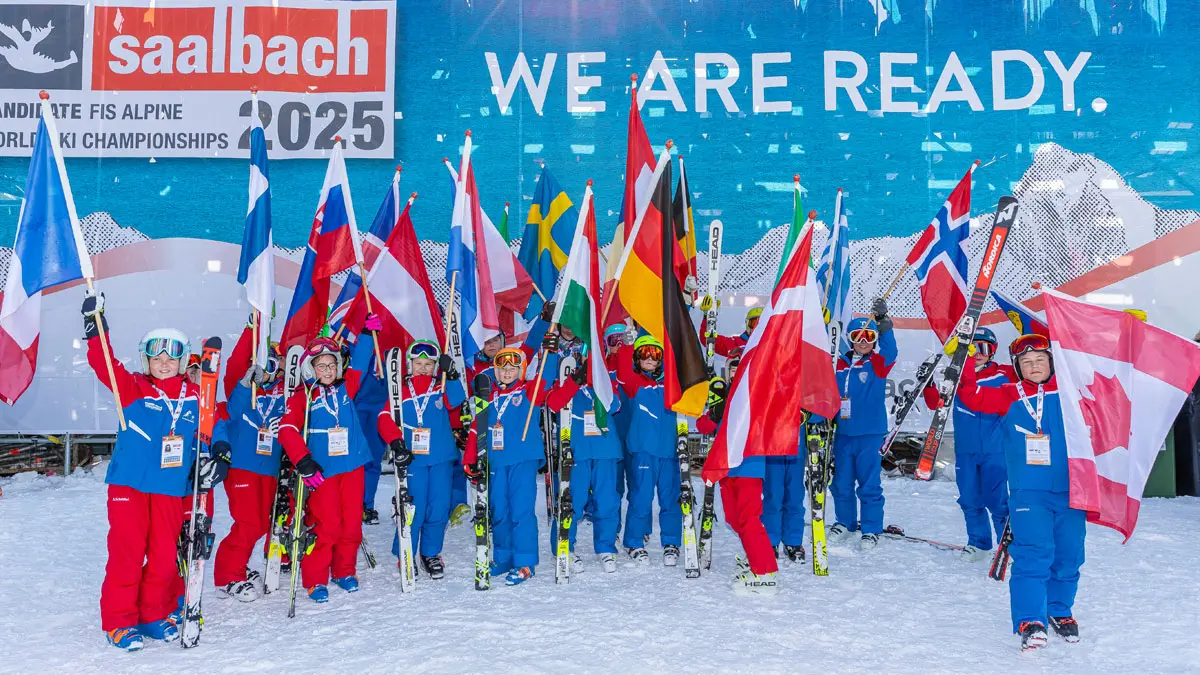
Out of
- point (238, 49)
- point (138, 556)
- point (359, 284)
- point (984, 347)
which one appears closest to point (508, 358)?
point (359, 284)

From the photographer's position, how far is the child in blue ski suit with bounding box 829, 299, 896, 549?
6.92 m

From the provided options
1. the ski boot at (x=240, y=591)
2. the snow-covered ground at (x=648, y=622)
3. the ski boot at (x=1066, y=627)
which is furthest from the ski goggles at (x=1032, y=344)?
the ski boot at (x=240, y=591)

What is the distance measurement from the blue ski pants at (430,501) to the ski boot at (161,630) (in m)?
1.63

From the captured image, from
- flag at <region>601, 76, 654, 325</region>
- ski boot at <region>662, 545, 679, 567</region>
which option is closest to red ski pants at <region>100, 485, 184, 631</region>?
flag at <region>601, 76, 654, 325</region>

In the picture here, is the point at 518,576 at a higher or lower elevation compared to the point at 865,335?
lower

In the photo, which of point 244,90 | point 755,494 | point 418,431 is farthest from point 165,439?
point 244,90

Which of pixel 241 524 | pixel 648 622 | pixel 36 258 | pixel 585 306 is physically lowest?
pixel 648 622

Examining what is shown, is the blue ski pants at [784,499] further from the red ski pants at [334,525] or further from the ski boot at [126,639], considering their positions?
the ski boot at [126,639]

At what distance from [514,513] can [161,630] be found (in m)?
2.26

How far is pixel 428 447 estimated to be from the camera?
19.4 feet

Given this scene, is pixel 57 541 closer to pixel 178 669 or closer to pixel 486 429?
pixel 178 669

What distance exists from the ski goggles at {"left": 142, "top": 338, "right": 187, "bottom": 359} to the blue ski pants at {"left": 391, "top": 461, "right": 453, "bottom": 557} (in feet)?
5.97

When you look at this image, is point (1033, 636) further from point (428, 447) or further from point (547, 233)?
point (547, 233)

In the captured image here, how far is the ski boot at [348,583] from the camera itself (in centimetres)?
555
